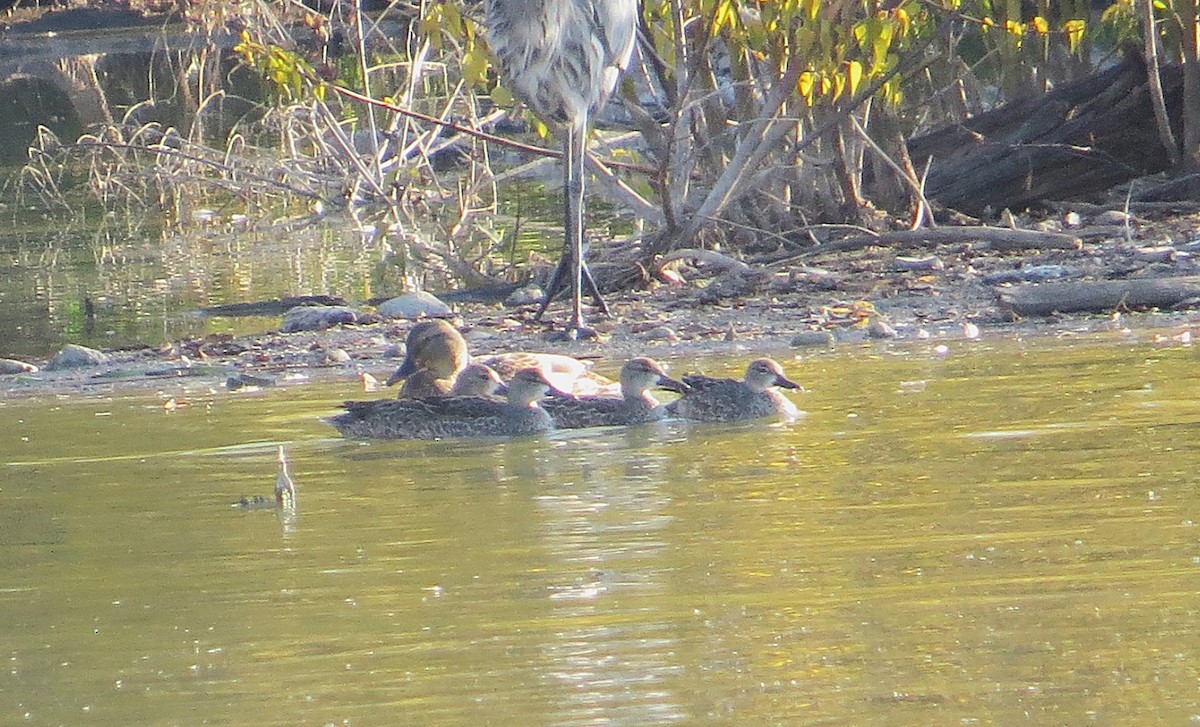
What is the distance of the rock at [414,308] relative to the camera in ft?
37.2

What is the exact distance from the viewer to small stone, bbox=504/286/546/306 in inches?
465

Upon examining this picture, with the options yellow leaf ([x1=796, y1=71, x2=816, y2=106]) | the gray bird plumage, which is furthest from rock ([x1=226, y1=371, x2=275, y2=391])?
yellow leaf ([x1=796, y1=71, x2=816, y2=106])

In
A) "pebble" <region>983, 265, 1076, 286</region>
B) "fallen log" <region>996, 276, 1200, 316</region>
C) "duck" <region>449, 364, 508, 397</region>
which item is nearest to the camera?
"duck" <region>449, 364, 508, 397</region>

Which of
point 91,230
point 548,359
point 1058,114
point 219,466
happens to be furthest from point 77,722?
point 91,230

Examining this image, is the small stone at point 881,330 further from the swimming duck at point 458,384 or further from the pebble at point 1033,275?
the swimming duck at point 458,384

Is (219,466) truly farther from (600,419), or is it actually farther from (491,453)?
(600,419)

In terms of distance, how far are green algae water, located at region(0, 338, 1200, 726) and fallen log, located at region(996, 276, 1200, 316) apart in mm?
1643

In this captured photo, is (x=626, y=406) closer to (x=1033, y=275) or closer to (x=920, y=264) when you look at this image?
(x=1033, y=275)

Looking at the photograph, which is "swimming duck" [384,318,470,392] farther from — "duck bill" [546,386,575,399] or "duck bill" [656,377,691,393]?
"duck bill" [656,377,691,393]

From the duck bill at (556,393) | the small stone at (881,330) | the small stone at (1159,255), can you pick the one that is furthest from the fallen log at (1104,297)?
the duck bill at (556,393)

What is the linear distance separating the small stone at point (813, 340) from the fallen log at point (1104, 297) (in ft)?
2.59

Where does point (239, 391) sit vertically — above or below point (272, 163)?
below

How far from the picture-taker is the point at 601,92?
10594mm

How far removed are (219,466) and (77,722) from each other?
10.4 ft
